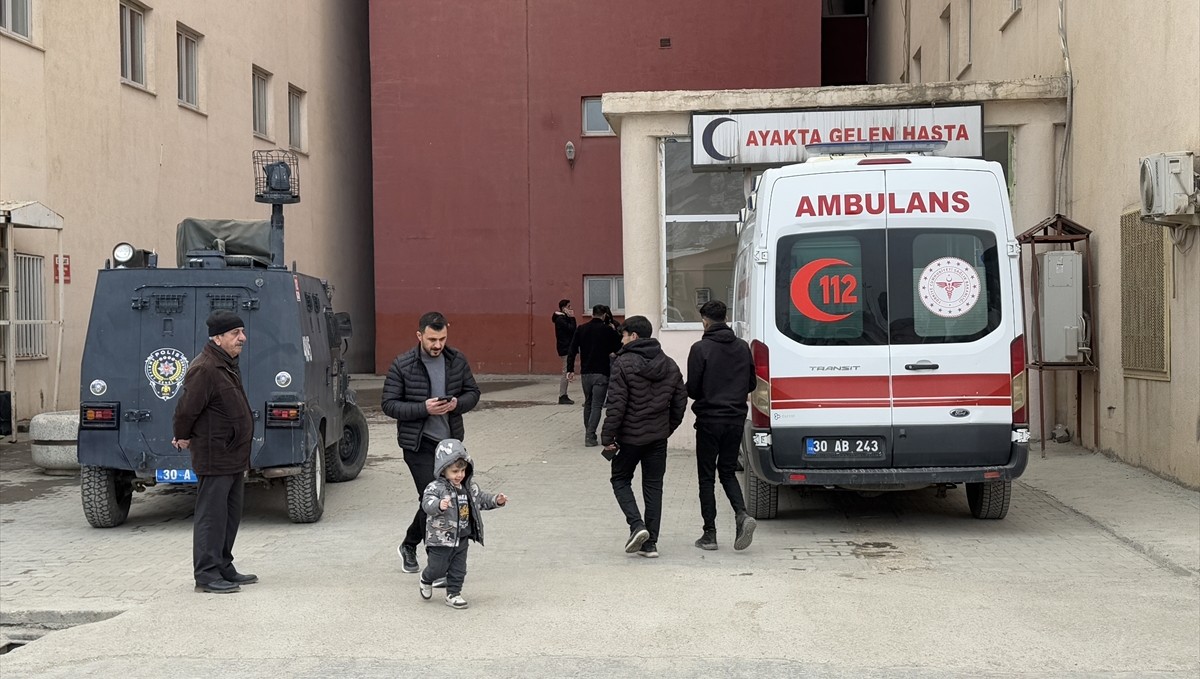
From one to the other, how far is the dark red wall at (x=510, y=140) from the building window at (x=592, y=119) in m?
0.17

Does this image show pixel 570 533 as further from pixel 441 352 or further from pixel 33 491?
pixel 33 491

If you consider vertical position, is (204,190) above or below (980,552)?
above

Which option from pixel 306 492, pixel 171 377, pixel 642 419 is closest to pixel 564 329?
pixel 306 492

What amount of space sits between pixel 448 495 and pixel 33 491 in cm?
703

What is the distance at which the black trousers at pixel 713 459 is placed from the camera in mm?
9234

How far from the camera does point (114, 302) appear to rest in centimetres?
1030

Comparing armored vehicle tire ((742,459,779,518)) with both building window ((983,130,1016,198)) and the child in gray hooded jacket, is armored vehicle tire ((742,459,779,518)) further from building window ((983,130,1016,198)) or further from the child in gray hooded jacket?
building window ((983,130,1016,198))

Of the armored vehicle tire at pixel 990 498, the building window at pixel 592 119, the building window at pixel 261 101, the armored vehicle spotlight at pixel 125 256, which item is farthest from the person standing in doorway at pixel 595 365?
the building window at pixel 592 119

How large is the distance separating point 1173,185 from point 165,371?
26.8 feet

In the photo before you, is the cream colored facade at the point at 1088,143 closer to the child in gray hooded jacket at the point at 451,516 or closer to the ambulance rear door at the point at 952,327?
the ambulance rear door at the point at 952,327

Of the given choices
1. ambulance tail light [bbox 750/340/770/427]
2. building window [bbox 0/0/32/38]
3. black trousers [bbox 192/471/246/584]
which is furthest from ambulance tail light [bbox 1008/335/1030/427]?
building window [bbox 0/0/32/38]

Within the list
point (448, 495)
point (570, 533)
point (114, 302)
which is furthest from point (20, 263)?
point (448, 495)

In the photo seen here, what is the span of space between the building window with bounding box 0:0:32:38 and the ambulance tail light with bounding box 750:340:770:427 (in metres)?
11.7

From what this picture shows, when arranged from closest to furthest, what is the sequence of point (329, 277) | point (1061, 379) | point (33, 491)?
point (33, 491)
point (1061, 379)
point (329, 277)
